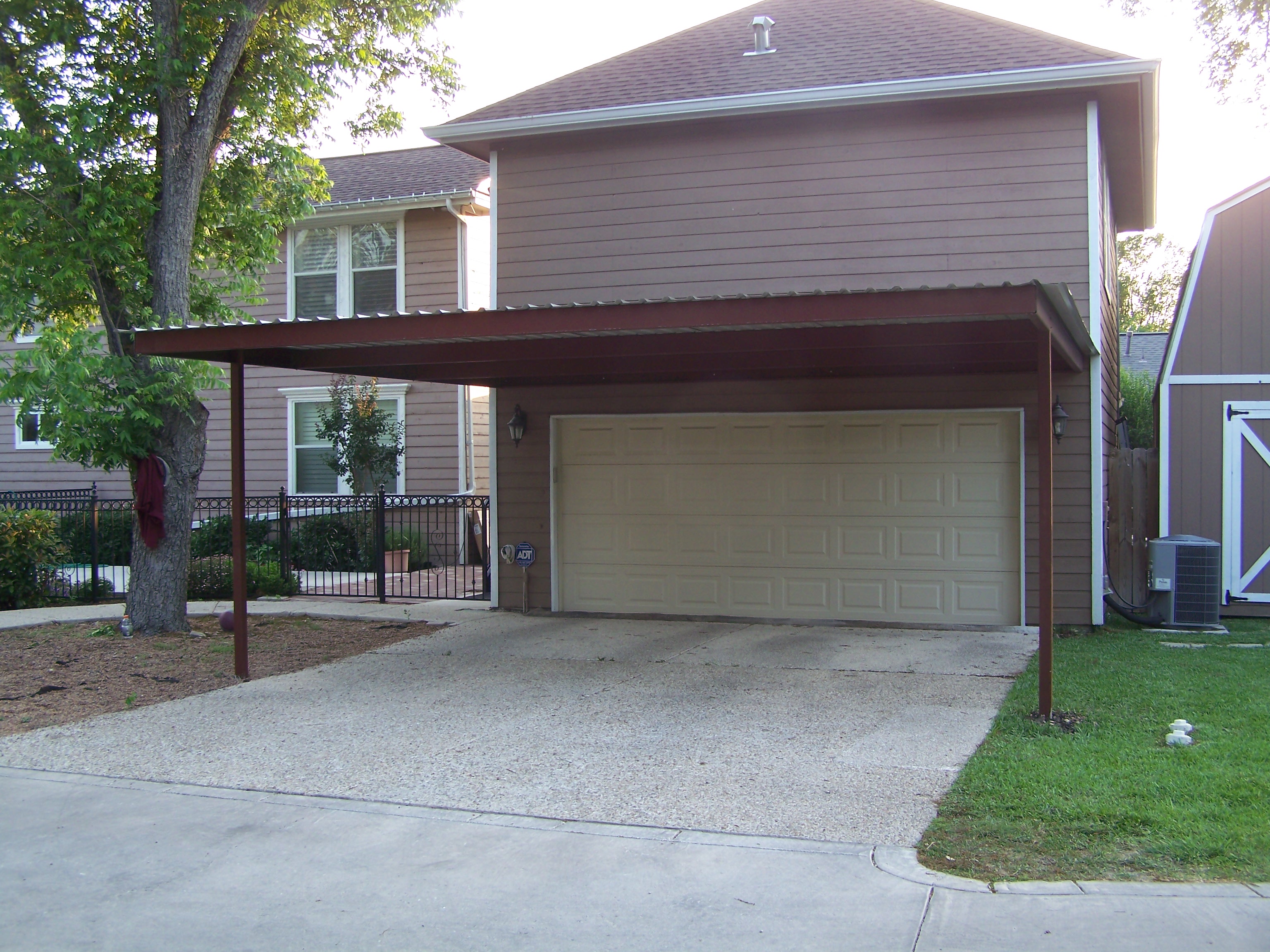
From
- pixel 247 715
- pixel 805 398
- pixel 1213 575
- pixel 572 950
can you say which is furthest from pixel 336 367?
pixel 1213 575

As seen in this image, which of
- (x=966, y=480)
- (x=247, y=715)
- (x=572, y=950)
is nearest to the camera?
(x=572, y=950)

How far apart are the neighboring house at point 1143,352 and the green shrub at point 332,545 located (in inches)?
638

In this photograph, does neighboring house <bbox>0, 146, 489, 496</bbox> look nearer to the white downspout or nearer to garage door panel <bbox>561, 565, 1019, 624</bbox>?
garage door panel <bbox>561, 565, 1019, 624</bbox>

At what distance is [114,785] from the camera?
560 centimetres

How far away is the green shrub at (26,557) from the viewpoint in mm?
12398

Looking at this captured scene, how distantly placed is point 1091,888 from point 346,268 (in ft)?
48.1

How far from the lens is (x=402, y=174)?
17.2m

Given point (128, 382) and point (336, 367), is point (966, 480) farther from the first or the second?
point (128, 382)

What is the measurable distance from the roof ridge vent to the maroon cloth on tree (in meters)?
7.29

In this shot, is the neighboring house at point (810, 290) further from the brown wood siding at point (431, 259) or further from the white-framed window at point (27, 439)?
the white-framed window at point (27, 439)

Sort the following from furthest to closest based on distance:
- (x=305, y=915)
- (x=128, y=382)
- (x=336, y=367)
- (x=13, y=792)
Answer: (x=128, y=382) → (x=336, y=367) → (x=13, y=792) → (x=305, y=915)

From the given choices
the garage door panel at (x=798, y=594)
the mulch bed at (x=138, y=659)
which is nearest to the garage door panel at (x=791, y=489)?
the garage door panel at (x=798, y=594)

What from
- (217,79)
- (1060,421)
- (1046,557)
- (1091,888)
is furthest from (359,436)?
(1091,888)

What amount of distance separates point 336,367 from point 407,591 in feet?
16.4
